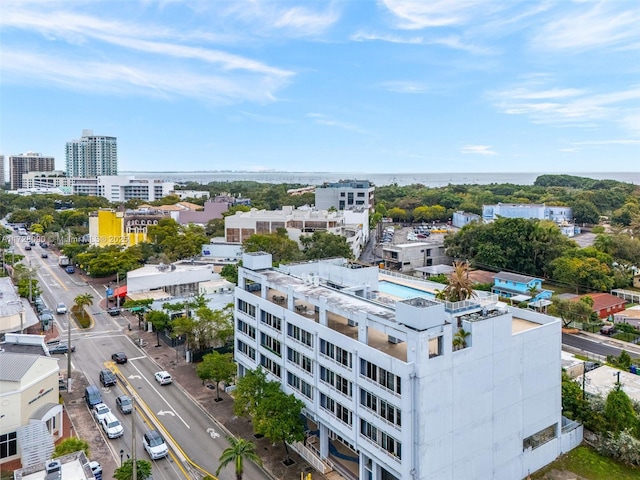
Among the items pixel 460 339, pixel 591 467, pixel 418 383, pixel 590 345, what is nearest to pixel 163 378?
pixel 418 383

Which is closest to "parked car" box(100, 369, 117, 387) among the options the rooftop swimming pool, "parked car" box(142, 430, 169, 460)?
"parked car" box(142, 430, 169, 460)

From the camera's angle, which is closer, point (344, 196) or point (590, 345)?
point (590, 345)

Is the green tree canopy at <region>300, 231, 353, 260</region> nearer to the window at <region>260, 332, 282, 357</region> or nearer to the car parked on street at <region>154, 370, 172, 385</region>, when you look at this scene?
the car parked on street at <region>154, 370, 172, 385</region>

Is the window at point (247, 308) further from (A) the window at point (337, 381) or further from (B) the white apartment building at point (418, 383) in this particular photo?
(A) the window at point (337, 381)

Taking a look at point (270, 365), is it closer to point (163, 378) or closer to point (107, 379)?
point (163, 378)

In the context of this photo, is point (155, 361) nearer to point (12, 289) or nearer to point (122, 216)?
point (12, 289)
